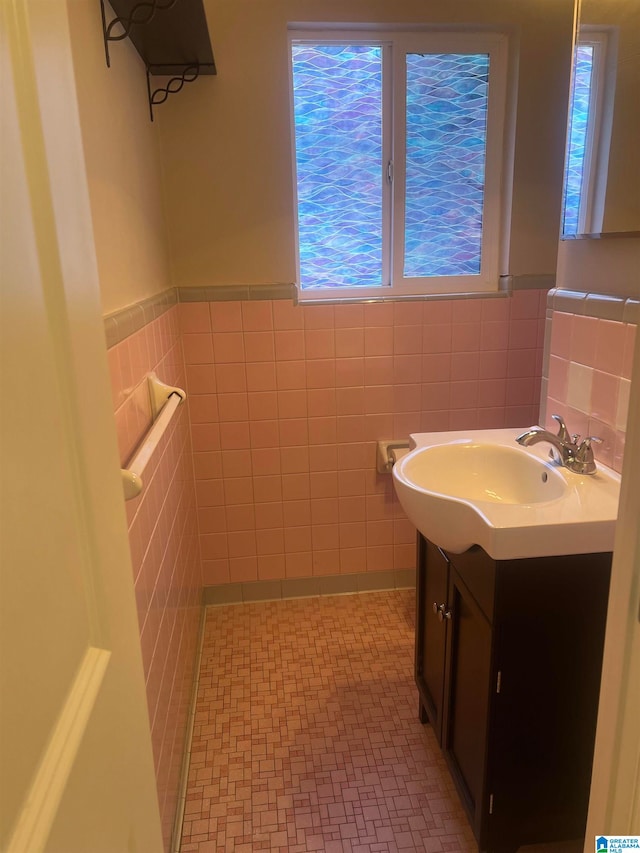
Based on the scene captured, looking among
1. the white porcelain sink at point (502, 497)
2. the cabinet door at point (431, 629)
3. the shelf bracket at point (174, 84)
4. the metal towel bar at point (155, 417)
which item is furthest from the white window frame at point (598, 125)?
the shelf bracket at point (174, 84)

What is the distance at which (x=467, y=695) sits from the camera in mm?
1467

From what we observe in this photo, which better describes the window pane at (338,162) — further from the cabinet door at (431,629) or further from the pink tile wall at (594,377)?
the cabinet door at (431,629)

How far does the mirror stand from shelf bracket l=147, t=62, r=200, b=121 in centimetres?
121

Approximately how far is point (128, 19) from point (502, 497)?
1.47m

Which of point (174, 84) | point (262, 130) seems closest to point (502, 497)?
point (262, 130)

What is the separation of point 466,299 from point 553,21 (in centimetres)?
101

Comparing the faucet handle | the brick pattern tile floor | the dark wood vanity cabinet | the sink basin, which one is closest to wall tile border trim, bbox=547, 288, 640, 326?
the faucet handle

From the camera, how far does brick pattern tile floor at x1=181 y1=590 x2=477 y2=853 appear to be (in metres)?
1.57

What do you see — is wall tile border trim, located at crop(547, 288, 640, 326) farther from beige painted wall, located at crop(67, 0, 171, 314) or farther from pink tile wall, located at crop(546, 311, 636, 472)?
beige painted wall, located at crop(67, 0, 171, 314)

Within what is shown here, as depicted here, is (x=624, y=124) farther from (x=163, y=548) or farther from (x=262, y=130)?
(x=163, y=548)

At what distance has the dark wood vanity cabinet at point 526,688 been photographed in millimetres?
1263

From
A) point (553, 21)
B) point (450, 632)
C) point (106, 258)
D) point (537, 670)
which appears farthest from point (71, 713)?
point (553, 21)

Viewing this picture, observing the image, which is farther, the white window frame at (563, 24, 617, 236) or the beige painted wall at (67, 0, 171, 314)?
the white window frame at (563, 24, 617, 236)

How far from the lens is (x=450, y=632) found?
1.55 meters
